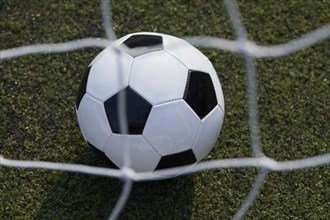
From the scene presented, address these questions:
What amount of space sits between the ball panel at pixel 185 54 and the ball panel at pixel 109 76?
0.13m

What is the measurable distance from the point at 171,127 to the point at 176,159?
11 centimetres

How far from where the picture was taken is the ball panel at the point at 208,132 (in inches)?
73.2

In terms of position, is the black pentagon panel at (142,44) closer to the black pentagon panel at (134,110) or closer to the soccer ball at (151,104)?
the soccer ball at (151,104)

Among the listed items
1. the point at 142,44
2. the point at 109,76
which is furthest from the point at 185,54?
the point at 109,76

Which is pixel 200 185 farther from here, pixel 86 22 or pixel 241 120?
pixel 86 22

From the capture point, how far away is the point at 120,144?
71.9 inches

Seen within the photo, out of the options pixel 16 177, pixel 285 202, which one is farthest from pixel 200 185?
pixel 16 177

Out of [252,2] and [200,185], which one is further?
[252,2]

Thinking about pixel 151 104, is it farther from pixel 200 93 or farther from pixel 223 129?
pixel 223 129

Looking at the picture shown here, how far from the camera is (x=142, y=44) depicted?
189 cm

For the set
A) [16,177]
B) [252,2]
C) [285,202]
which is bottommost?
[285,202]

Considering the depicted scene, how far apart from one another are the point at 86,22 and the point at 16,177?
66 cm

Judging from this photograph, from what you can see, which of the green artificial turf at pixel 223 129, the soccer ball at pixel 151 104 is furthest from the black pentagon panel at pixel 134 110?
the green artificial turf at pixel 223 129

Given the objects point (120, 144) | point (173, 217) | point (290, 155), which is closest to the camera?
point (120, 144)
